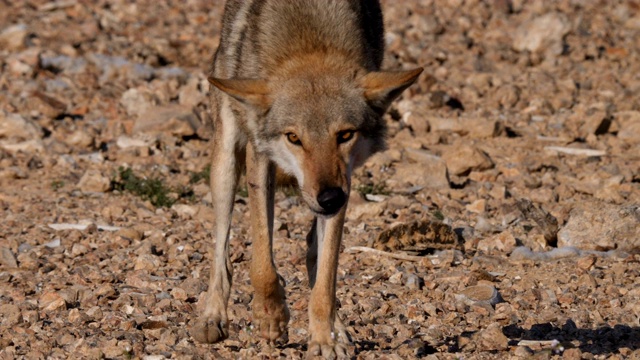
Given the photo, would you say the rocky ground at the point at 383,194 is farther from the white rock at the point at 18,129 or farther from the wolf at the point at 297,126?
the wolf at the point at 297,126

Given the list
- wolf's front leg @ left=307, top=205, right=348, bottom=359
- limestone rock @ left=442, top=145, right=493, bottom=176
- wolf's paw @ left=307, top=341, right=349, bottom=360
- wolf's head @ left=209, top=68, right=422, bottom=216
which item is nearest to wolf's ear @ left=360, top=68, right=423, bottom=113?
wolf's head @ left=209, top=68, right=422, bottom=216

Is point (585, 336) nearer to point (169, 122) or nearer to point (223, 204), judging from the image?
point (223, 204)

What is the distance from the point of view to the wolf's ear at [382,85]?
576cm

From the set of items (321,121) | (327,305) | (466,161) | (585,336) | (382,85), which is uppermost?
(382,85)

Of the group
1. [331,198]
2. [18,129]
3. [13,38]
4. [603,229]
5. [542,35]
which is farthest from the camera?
[542,35]

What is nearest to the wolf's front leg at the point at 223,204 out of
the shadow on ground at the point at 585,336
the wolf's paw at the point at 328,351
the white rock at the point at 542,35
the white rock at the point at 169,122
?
the wolf's paw at the point at 328,351

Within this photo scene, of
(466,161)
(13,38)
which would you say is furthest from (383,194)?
(13,38)

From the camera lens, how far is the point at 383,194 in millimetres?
8984

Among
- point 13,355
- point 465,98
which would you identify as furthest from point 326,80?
point 465,98

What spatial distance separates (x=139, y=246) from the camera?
303 inches

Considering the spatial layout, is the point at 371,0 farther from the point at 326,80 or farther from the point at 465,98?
the point at 465,98

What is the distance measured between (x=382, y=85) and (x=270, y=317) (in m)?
1.42

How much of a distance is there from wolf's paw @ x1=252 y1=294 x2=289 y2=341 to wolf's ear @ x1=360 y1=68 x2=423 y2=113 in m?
1.22

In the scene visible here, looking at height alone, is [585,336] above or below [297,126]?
below
